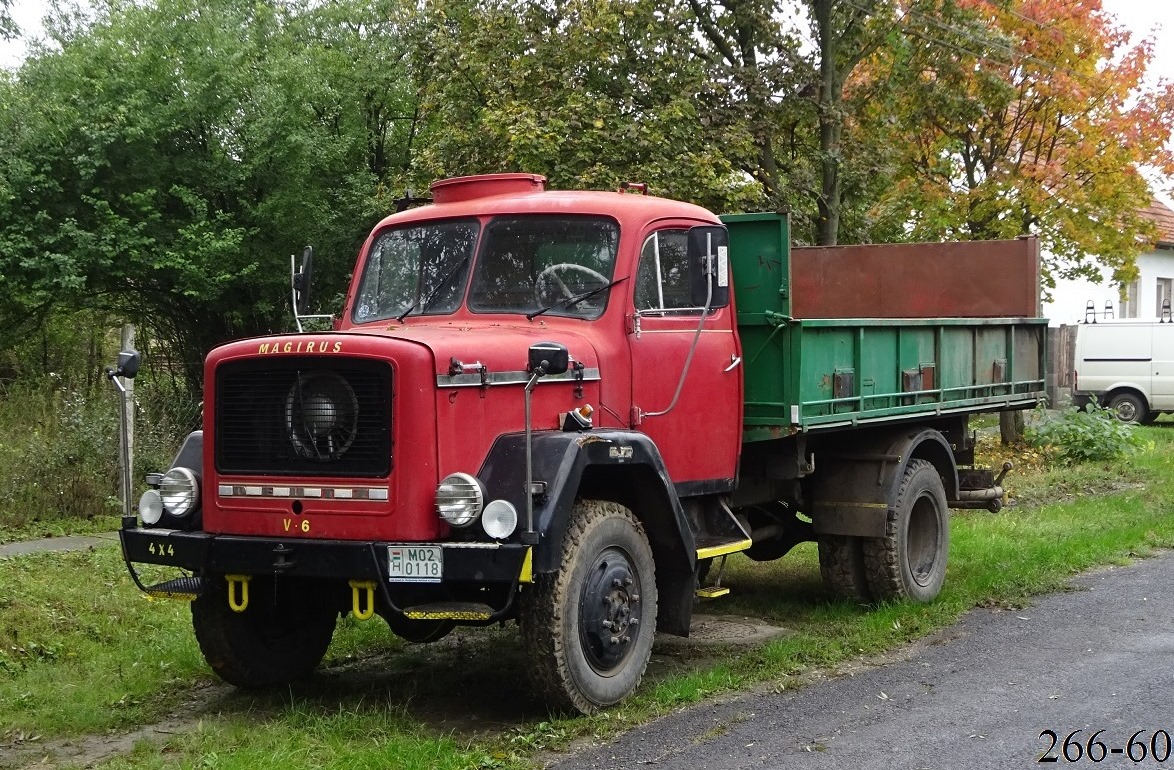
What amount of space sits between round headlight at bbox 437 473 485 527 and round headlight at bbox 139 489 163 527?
161cm

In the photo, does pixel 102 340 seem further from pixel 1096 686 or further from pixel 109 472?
pixel 1096 686

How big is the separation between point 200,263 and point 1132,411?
60.5 ft

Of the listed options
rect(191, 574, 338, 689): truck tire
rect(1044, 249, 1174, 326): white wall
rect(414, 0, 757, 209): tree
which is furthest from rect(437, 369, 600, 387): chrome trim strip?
rect(1044, 249, 1174, 326): white wall

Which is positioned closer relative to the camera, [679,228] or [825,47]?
[679,228]

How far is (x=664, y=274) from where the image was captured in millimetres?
7273

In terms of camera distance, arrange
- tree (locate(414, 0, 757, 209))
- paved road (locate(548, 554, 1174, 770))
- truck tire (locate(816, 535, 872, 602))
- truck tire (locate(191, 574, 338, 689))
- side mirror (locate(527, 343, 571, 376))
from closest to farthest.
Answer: paved road (locate(548, 554, 1174, 770)), side mirror (locate(527, 343, 571, 376)), truck tire (locate(191, 574, 338, 689)), truck tire (locate(816, 535, 872, 602)), tree (locate(414, 0, 757, 209))

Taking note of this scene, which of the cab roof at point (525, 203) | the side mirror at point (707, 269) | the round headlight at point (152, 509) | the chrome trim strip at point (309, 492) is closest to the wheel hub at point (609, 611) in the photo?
the chrome trim strip at point (309, 492)

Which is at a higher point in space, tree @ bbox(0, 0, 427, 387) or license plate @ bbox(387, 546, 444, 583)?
tree @ bbox(0, 0, 427, 387)

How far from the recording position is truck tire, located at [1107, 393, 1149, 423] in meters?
25.4

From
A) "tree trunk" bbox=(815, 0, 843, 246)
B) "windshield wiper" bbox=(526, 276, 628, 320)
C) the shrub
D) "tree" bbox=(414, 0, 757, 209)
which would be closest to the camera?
"windshield wiper" bbox=(526, 276, 628, 320)

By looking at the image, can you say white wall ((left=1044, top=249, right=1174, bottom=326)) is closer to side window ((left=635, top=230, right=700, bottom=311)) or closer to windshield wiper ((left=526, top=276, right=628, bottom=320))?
side window ((left=635, top=230, right=700, bottom=311))

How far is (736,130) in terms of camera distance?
15.1m

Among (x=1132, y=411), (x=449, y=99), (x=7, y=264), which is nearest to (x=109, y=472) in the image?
(x=7, y=264)

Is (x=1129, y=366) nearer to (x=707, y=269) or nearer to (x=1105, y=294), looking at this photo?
(x=1105, y=294)
